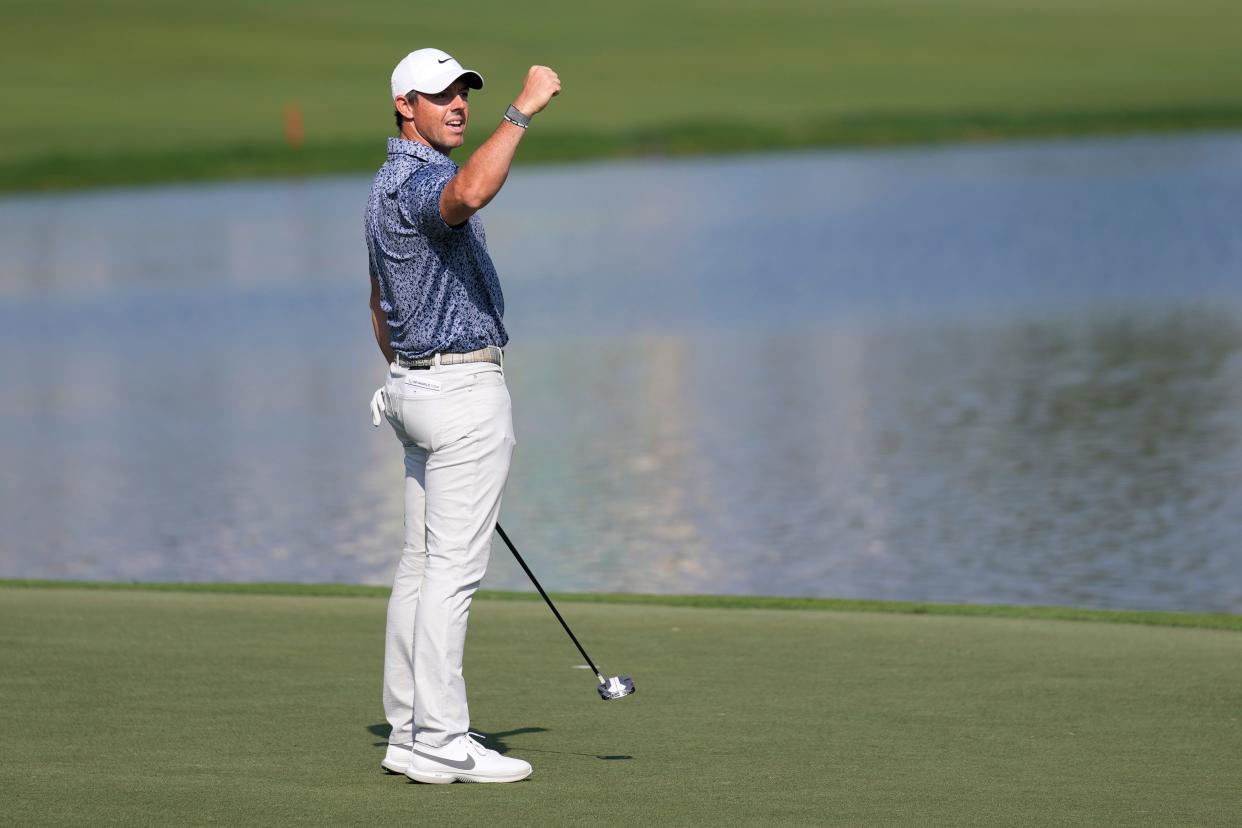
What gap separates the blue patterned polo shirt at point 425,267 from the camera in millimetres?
4895

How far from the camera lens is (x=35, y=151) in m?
60.3

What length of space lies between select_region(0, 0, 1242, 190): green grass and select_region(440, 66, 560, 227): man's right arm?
54573 millimetres

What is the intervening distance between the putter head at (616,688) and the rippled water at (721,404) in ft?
16.9

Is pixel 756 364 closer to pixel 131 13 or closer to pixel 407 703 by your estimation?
pixel 407 703

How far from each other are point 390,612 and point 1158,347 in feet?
56.7

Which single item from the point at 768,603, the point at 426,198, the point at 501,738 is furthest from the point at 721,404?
the point at 426,198

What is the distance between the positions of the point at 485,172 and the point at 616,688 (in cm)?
141

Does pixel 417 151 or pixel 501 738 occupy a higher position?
pixel 417 151

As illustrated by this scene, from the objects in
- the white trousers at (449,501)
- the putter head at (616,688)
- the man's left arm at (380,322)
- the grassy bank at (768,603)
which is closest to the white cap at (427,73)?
the man's left arm at (380,322)

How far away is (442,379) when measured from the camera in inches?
195

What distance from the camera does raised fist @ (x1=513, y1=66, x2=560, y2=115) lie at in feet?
15.8

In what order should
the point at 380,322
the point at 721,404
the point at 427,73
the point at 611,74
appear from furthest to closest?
1. the point at 611,74
2. the point at 721,404
3. the point at 380,322
4. the point at 427,73

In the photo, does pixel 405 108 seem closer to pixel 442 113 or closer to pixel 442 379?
pixel 442 113

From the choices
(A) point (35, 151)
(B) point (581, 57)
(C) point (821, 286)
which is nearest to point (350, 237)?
(C) point (821, 286)
